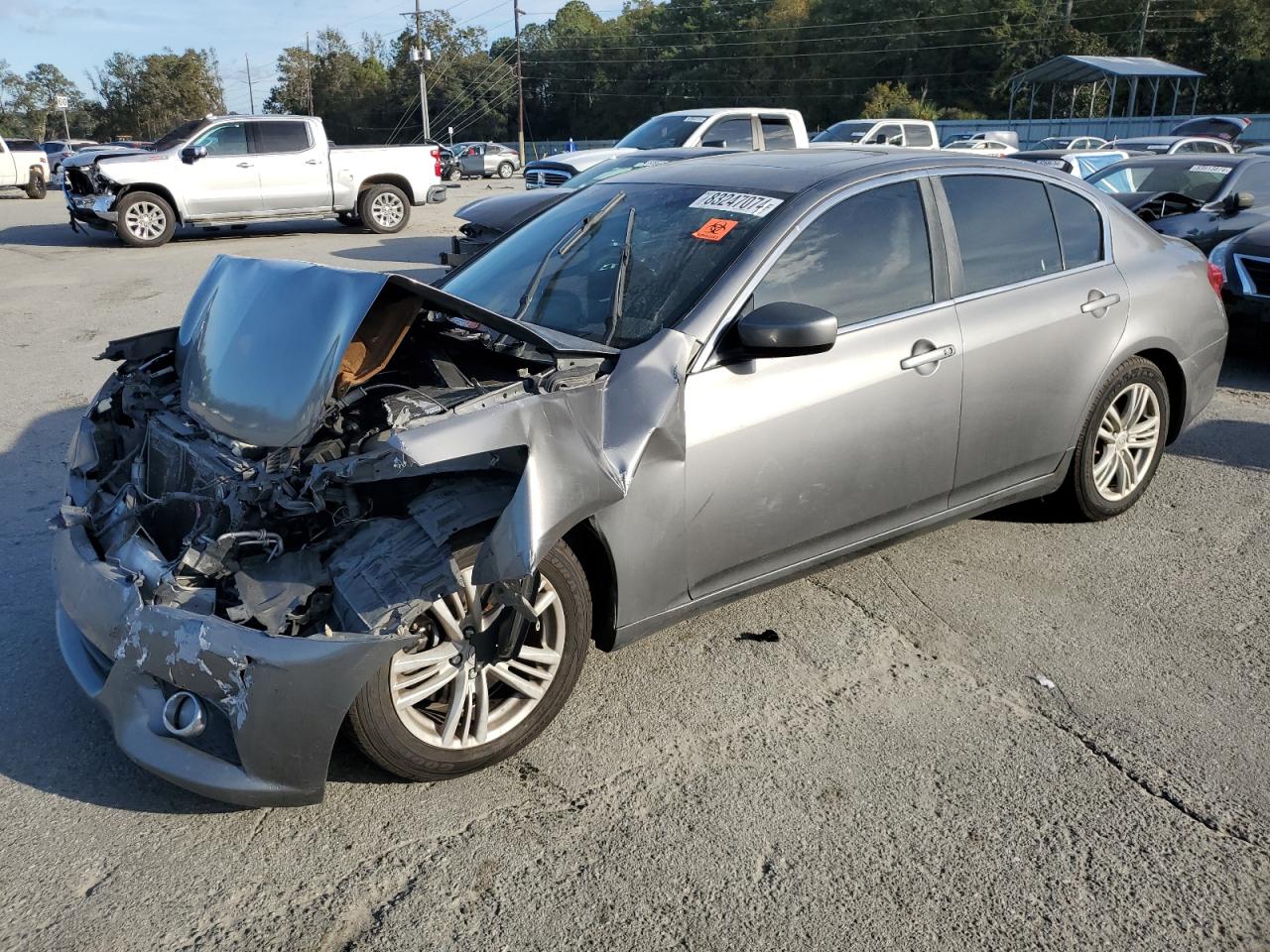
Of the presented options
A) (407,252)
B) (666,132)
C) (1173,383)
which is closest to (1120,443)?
(1173,383)

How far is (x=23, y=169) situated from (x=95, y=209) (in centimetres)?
1333

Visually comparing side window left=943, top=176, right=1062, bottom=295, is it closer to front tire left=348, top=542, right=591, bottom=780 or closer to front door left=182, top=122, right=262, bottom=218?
front tire left=348, top=542, right=591, bottom=780

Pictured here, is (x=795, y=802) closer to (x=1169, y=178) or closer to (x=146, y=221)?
(x=1169, y=178)

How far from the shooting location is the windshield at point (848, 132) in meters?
21.5

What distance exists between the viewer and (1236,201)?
29.9 ft

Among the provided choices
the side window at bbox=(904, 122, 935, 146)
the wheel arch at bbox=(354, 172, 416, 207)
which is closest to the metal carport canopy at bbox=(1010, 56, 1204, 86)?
the side window at bbox=(904, 122, 935, 146)

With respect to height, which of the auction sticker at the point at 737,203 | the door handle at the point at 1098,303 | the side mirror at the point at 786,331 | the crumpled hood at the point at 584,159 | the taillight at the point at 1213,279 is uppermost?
the auction sticker at the point at 737,203

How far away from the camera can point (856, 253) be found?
376cm

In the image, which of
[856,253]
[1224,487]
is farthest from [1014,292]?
[1224,487]

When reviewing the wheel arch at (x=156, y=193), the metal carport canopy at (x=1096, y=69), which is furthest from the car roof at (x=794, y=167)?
the metal carport canopy at (x=1096, y=69)

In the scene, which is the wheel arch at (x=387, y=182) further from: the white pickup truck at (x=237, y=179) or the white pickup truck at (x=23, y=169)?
the white pickup truck at (x=23, y=169)

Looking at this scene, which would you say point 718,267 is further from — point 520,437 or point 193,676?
point 193,676

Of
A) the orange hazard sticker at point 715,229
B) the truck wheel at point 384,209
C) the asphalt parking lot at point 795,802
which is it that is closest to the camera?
the asphalt parking lot at point 795,802

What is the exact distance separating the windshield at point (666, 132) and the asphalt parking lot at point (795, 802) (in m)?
11.1
